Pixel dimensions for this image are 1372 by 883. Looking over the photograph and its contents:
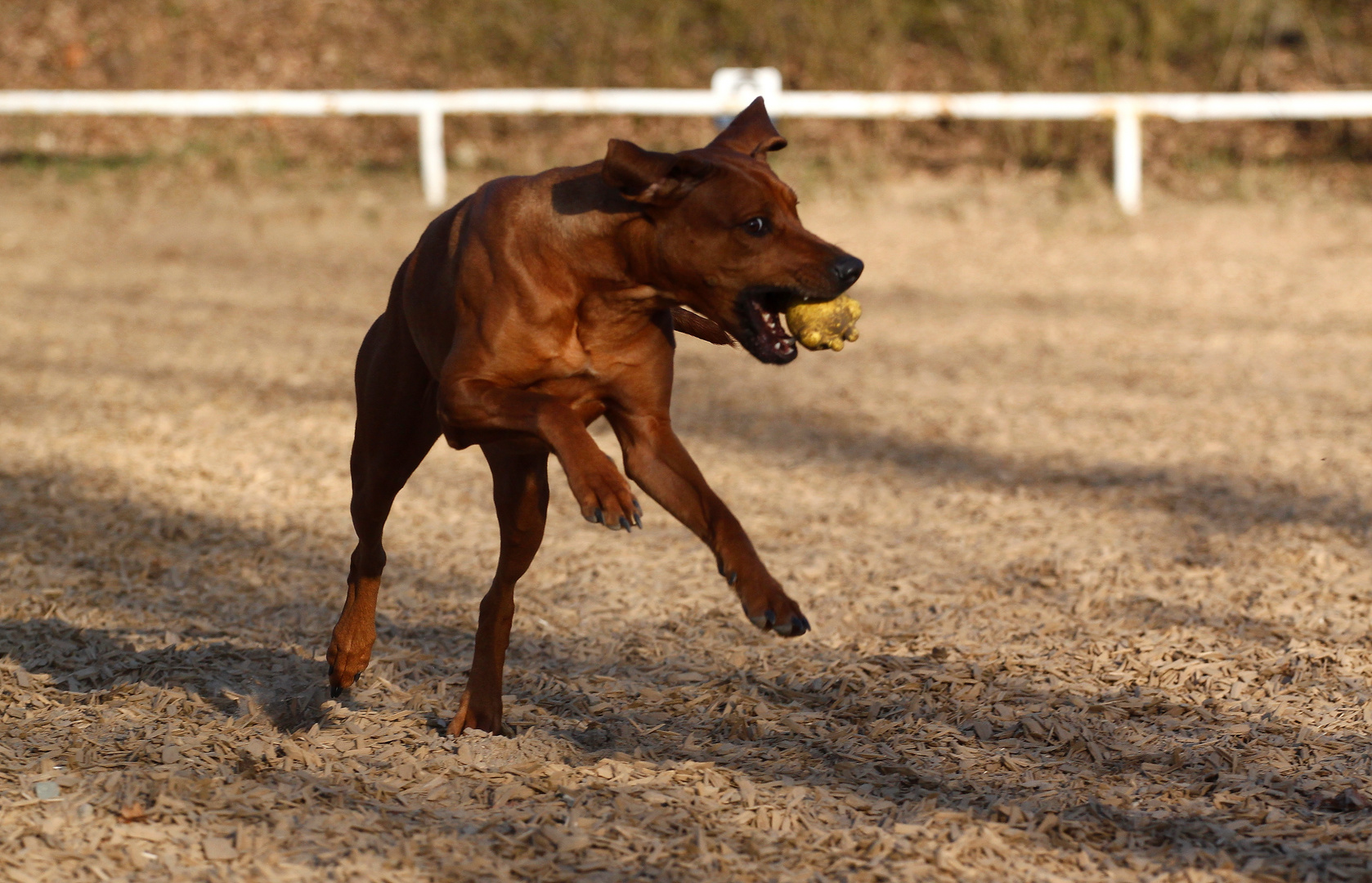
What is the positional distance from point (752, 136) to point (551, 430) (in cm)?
99

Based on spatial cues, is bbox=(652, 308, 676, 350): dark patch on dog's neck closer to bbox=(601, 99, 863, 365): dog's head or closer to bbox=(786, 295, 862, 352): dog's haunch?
bbox=(601, 99, 863, 365): dog's head

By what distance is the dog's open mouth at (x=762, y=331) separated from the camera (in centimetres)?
331

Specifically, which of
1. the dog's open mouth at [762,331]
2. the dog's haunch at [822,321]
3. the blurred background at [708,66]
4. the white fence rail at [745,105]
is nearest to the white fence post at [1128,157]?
the white fence rail at [745,105]

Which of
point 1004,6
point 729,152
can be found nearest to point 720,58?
point 1004,6

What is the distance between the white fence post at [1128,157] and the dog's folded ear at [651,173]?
9293 mm

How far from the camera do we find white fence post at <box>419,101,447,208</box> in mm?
12766

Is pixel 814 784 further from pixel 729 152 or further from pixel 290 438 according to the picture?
pixel 290 438

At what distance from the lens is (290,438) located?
7.41 meters

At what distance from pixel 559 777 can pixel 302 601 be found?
2.04 m

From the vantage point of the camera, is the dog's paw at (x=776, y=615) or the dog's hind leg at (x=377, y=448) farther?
the dog's hind leg at (x=377, y=448)

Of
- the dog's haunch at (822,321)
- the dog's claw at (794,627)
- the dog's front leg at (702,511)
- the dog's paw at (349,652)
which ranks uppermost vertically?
the dog's haunch at (822,321)

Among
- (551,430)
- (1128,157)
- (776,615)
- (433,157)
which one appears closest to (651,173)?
(551,430)

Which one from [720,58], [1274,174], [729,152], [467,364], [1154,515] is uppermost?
[720,58]

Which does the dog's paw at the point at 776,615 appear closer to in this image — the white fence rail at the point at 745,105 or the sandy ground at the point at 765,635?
the sandy ground at the point at 765,635
